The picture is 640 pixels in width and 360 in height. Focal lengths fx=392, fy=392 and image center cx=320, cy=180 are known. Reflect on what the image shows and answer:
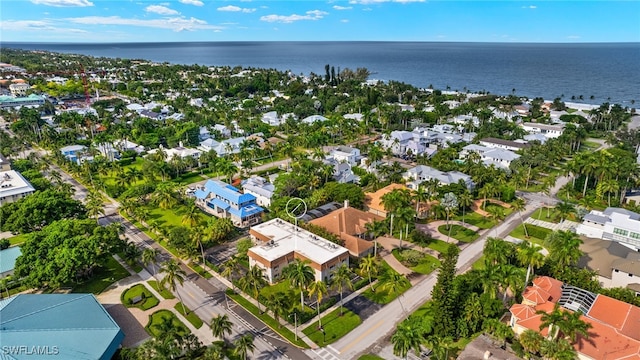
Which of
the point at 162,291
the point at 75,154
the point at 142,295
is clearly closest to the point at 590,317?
the point at 162,291

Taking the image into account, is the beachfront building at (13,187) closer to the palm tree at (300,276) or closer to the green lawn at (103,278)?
the green lawn at (103,278)

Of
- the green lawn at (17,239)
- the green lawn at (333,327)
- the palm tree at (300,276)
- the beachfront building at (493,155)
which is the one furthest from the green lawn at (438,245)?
the green lawn at (17,239)

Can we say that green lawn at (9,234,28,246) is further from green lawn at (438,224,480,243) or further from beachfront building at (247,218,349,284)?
green lawn at (438,224,480,243)

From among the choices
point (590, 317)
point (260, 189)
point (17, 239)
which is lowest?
point (17, 239)

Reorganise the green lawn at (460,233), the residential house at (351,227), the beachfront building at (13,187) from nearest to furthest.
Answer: the residential house at (351,227) < the green lawn at (460,233) < the beachfront building at (13,187)

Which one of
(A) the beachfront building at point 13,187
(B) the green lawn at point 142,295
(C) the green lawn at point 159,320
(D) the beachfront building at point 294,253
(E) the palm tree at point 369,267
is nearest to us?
(C) the green lawn at point 159,320

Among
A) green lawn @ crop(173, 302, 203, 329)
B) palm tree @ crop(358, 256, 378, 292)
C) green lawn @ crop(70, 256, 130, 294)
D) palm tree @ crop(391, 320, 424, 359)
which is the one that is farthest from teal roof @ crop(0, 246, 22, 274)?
palm tree @ crop(391, 320, 424, 359)

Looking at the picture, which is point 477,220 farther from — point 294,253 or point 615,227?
point 294,253
